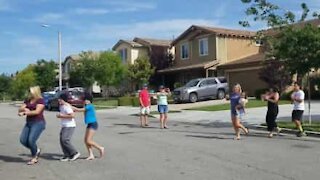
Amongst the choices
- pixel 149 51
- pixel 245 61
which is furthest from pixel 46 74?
pixel 245 61

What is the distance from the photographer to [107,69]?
50031 millimetres

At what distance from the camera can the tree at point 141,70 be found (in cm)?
5231

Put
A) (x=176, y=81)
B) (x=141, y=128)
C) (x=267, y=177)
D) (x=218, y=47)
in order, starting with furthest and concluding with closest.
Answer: (x=176, y=81) → (x=218, y=47) → (x=141, y=128) → (x=267, y=177)

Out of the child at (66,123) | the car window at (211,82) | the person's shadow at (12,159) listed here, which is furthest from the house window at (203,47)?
the child at (66,123)

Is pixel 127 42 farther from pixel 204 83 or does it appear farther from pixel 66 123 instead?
pixel 66 123

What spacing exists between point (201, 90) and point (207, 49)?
31.9 feet

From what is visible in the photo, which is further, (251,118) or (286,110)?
(286,110)

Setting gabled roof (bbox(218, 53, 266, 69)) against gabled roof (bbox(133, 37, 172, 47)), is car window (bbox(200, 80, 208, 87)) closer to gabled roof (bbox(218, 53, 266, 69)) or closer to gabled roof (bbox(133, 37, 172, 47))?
gabled roof (bbox(218, 53, 266, 69))

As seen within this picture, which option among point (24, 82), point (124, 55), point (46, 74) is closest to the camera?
point (124, 55)

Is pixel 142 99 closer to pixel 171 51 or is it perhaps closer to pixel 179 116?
pixel 179 116

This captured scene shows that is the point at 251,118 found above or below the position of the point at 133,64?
below

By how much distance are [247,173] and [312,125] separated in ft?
32.2

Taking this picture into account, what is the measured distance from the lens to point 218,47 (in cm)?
4631

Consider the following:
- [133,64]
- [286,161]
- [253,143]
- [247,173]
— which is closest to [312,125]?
[253,143]
